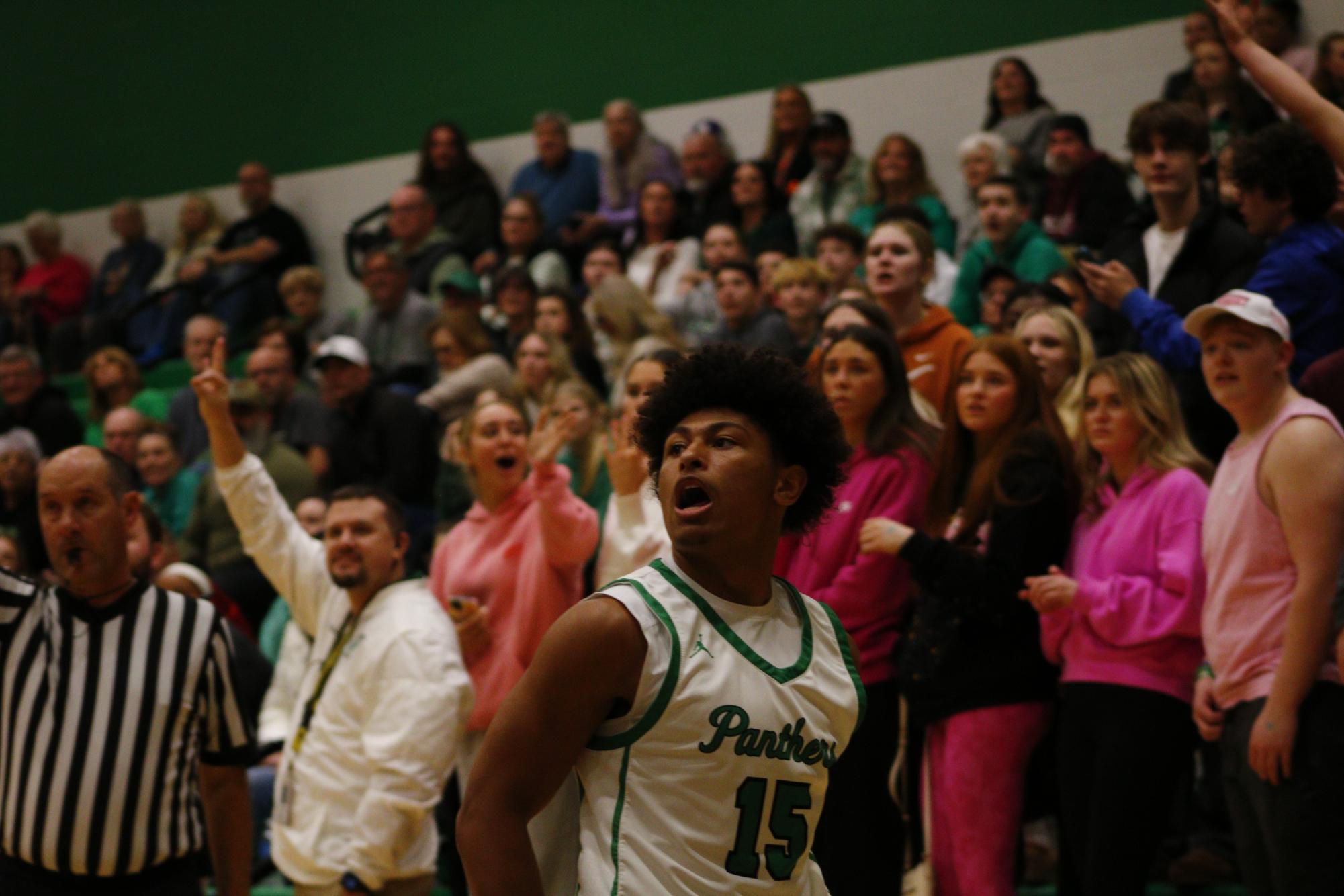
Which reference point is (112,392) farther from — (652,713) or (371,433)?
(652,713)

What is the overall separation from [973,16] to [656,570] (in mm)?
8087

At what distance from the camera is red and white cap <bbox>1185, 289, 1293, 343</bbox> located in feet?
12.3

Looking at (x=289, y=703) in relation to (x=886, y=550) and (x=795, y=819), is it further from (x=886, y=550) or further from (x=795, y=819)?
(x=795, y=819)

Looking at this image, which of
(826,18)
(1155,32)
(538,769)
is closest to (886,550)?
(538,769)

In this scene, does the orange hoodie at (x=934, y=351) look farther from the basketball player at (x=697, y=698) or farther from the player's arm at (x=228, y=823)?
the player's arm at (x=228, y=823)

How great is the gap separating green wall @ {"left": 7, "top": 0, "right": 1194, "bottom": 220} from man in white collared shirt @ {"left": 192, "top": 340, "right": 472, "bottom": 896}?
6.54 metres

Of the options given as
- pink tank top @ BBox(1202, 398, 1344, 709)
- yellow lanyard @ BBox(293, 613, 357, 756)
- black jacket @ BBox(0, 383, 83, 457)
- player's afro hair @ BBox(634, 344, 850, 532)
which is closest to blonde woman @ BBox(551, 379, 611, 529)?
yellow lanyard @ BBox(293, 613, 357, 756)

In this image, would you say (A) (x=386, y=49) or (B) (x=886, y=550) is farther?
(A) (x=386, y=49)

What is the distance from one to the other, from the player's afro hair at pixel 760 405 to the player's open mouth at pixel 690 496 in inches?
6.9

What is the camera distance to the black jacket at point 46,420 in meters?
9.37

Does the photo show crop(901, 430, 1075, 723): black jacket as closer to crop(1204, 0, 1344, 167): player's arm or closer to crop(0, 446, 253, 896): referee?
crop(1204, 0, 1344, 167): player's arm

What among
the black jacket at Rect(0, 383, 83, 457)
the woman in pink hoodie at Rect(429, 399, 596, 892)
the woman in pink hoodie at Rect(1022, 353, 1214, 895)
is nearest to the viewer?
the woman in pink hoodie at Rect(1022, 353, 1214, 895)

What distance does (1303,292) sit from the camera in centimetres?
441

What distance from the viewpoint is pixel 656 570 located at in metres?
2.52
